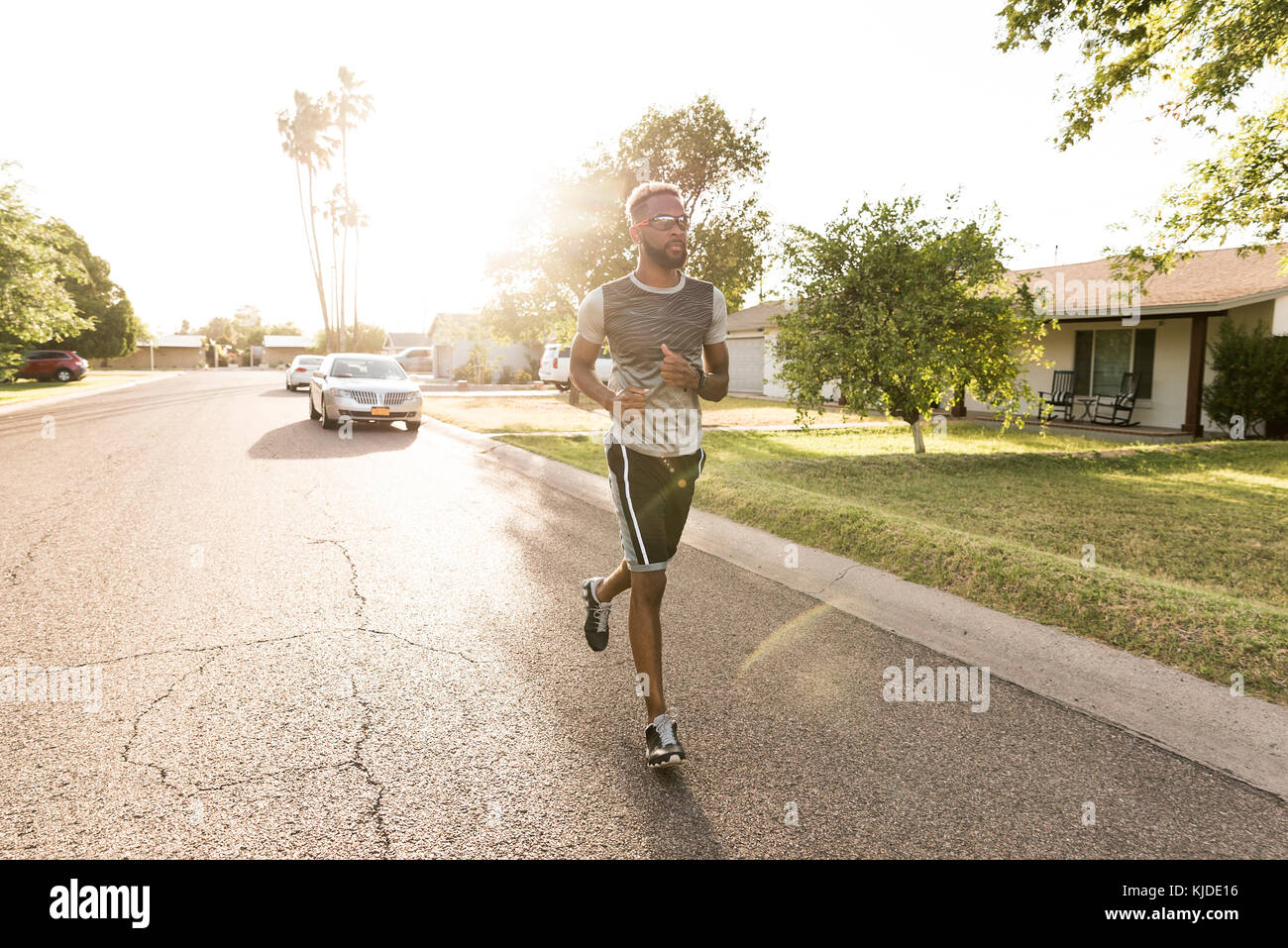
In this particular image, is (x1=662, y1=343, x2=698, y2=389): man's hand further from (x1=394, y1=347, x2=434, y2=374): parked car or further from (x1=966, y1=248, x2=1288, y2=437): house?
(x1=394, y1=347, x2=434, y2=374): parked car

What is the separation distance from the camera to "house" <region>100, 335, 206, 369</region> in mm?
89812

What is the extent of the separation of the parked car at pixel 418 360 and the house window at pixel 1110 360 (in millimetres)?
52969

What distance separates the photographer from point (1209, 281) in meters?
18.4

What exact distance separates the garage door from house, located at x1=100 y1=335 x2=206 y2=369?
78017mm

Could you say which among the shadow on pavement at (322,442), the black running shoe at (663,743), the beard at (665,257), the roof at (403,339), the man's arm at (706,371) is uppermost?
the roof at (403,339)

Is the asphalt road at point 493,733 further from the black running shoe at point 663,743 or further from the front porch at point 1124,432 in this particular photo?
the front porch at point 1124,432

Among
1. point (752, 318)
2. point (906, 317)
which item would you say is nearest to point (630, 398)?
point (906, 317)

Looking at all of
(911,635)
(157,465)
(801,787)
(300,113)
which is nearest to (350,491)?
(157,465)

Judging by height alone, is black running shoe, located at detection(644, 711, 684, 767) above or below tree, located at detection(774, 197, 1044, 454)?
→ below

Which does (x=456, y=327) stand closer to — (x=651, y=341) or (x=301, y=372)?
(x=301, y=372)

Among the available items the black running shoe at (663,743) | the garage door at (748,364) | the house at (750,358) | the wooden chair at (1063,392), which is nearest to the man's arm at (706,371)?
the black running shoe at (663,743)

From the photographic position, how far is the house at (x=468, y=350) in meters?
47.7

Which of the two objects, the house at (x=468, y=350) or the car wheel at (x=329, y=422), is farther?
the house at (x=468, y=350)

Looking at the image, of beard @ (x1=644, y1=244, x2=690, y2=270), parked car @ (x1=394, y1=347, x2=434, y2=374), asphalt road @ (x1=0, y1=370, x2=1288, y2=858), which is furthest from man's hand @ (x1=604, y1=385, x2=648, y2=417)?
parked car @ (x1=394, y1=347, x2=434, y2=374)
